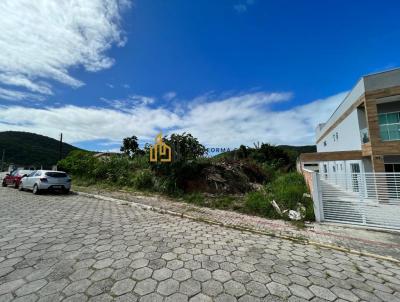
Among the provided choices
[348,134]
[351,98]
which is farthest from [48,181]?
[348,134]

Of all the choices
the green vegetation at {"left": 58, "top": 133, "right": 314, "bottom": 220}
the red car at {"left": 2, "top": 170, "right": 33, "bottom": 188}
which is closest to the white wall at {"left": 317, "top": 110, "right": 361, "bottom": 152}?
the green vegetation at {"left": 58, "top": 133, "right": 314, "bottom": 220}

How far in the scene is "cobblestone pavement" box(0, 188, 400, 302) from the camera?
9.01 feet

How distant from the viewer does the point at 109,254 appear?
386cm

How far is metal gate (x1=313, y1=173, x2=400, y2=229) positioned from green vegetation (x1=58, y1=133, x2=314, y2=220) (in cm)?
64

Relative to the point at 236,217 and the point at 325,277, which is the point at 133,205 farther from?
the point at 325,277

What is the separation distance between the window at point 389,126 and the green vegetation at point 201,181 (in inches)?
218

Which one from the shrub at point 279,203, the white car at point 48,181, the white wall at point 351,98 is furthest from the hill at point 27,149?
the white wall at point 351,98

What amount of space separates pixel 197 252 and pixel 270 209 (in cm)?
458

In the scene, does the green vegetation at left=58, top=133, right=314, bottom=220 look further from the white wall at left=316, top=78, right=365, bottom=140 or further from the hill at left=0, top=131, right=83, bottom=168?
the hill at left=0, top=131, right=83, bottom=168

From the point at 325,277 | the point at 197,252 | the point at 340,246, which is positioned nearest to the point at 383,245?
the point at 340,246

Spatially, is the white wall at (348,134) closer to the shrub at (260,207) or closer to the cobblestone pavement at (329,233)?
the shrub at (260,207)

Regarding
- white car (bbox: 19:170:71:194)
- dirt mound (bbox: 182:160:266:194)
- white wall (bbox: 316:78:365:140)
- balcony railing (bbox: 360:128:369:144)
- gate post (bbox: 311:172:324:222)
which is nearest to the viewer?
gate post (bbox: 311:172:324:222)

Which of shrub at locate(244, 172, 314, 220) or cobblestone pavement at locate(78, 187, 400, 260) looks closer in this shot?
cobblestone pavement at locate(78, 187, 400, 260)

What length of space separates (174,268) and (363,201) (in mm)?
6489
